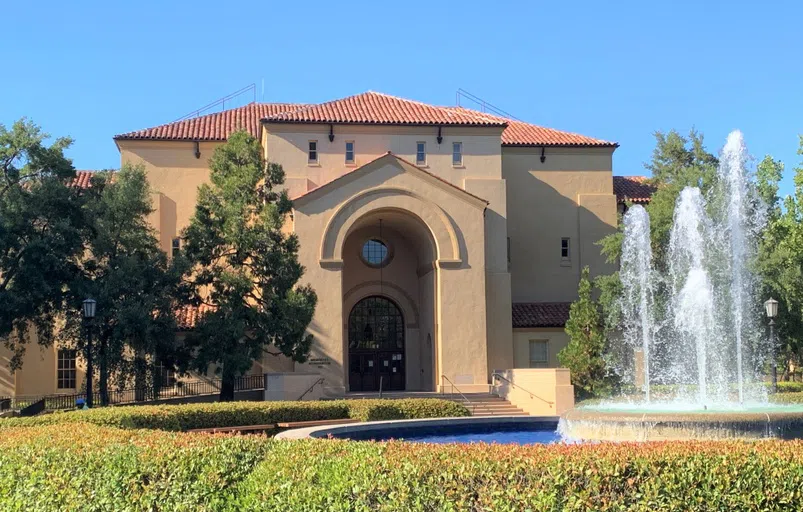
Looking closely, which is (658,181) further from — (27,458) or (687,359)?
(27,458)

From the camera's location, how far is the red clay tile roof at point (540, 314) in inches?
1529

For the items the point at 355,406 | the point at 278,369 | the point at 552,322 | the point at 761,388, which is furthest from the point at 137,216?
the point at 761,388

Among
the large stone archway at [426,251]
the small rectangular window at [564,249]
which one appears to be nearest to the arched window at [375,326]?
the large stone archway at [426,251]

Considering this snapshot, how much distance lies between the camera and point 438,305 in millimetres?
35156

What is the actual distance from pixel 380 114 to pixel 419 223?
558 cm

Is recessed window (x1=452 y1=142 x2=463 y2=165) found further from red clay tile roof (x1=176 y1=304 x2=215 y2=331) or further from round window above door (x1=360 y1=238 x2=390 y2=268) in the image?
red clay tile roof (x1=176 y1=304 x2=215 y2=331)

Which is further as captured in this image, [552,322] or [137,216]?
[552,322]

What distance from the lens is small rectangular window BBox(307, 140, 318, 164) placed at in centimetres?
3747

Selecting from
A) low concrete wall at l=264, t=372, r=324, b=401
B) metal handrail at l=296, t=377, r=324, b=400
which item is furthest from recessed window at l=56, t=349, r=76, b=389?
metal handrail at l=296, t=377, r=324, b=400

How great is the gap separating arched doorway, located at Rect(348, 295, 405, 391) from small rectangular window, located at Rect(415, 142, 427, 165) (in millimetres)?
6204

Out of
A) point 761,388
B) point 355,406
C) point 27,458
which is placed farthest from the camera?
point 761,388

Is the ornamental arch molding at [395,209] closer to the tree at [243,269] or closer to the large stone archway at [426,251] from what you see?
the large stone archway at [426,251]

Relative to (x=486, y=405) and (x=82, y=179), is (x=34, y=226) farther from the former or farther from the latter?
(x=486, y=405)

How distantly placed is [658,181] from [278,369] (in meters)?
22.1
